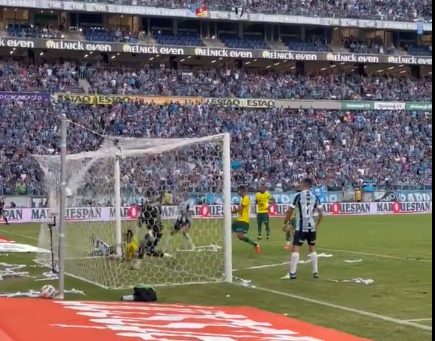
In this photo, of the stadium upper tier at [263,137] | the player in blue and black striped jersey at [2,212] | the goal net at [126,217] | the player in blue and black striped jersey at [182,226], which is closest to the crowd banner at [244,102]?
the stadium upper tier at [263,137]

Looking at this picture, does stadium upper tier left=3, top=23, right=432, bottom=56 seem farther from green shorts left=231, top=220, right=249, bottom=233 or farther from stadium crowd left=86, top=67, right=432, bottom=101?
green shorts left=231, top=220, right=249, bottom=233

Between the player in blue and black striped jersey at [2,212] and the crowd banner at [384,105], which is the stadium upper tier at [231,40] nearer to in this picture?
the crowd banner at [384,105]

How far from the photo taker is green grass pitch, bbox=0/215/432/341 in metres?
10.4

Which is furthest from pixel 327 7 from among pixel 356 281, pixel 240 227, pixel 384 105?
pixel 356 281

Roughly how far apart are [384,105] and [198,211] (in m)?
29.9

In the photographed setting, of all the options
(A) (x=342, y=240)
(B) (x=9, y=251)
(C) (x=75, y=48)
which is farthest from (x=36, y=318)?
(C) (x=75, y=48)

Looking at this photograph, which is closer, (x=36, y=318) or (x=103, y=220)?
(x=36, y=318)

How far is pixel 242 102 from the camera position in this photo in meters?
56.9

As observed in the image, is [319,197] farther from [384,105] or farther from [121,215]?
[121,215]

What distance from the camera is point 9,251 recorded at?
21.2m

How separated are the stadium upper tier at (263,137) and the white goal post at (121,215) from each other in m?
18.6

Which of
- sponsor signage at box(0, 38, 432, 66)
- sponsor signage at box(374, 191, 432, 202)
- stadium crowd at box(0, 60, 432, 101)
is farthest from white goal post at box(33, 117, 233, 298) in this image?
sponsor signage at box(0, 38, 432, 66)

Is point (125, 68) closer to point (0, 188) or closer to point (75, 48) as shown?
point (75, 48)

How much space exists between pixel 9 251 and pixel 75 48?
35.2 metres
